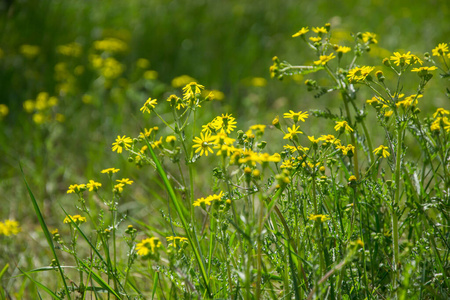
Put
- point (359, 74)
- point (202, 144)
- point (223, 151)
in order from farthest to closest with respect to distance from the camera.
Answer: point (359, 74), point (202, 144), point (223, 151)

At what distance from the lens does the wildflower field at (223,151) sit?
1.62 metres

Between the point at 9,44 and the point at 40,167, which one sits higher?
the point at 9,44

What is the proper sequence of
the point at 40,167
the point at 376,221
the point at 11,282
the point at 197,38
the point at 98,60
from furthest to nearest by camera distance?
the point at 197,38
the point at 98,60
the point at 40,167
the point at 11,282
the point at 376,221

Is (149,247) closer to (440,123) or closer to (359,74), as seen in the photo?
(359,74)

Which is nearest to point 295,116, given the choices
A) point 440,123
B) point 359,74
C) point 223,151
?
point 359,74

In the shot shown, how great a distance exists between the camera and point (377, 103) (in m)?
1.75

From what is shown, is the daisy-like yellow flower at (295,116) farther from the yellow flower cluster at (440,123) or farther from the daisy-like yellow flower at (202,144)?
the yellow flower cluster at (440,123)

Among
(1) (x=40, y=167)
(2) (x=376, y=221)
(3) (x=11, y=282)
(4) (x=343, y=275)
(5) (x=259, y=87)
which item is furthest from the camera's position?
(5) (x=259, y=87)

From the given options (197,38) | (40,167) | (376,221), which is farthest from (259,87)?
(376,221)

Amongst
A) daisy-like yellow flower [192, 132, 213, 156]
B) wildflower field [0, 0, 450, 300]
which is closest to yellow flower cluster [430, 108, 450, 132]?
wildflower field [0, 0, 450, 300]

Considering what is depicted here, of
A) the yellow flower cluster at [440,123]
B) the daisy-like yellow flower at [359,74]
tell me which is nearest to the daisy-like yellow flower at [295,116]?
the daisy-like yellow flower at [359,74]

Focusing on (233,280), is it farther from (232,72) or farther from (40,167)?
(232,72)

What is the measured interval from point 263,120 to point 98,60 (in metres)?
1.65

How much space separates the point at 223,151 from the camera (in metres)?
1.43
